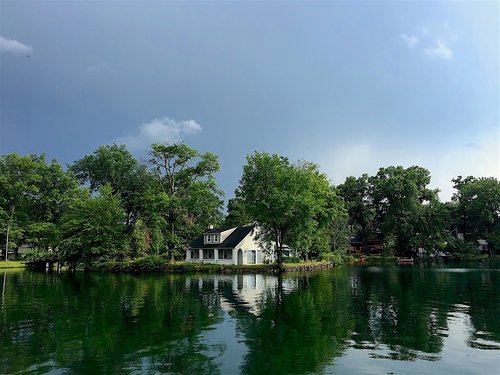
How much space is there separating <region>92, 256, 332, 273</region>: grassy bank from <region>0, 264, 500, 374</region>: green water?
23.4 metres

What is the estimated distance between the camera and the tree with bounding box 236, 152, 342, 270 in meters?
50.4

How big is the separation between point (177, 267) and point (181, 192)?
47.4 feet

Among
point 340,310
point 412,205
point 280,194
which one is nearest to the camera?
point 340,310

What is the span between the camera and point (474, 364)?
1206 centimetres

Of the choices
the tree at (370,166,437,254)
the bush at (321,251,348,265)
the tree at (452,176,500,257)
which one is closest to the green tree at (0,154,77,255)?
the bush at (321,251,348,265)

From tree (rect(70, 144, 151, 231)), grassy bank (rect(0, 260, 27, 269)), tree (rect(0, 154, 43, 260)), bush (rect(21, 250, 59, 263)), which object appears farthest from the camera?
tree (rect(70, 144, 151, 231))

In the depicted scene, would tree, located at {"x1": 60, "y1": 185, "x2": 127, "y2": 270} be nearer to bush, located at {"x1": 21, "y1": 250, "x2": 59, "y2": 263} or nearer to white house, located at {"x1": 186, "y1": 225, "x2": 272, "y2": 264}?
bush, located at {"x1": 21, "y1": 250, "x2": 59, "y2": 263}

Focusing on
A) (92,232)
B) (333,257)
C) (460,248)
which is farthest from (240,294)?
(460,248)

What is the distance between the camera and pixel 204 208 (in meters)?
64.5

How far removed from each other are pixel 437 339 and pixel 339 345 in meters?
3.98

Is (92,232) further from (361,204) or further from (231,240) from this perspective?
(361,204)

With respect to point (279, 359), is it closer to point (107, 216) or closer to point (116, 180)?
point (107, 216)

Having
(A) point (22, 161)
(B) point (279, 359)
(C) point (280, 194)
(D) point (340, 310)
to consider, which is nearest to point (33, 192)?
(A) point (22, 161)

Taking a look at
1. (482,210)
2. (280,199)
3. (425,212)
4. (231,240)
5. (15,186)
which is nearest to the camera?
(280,199)
